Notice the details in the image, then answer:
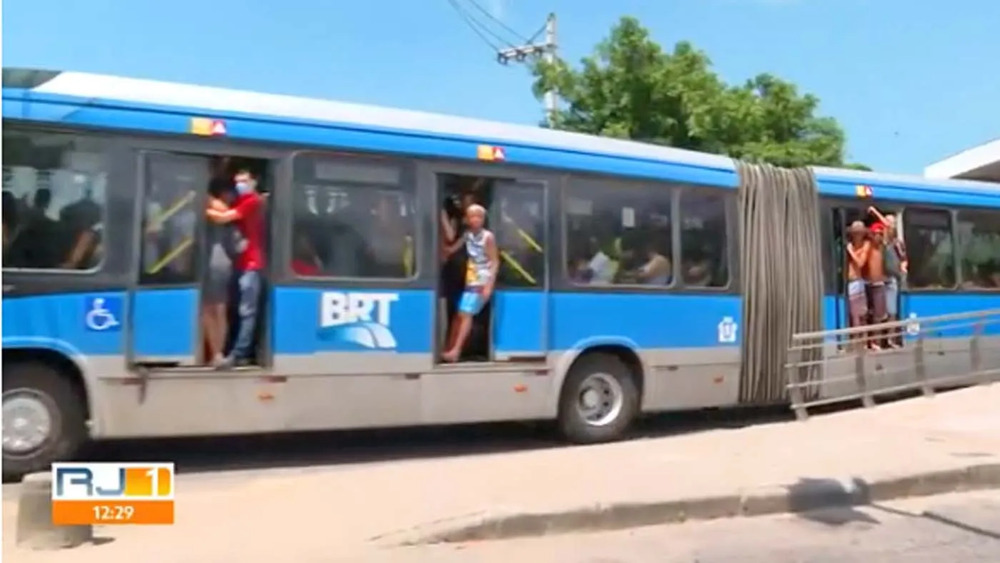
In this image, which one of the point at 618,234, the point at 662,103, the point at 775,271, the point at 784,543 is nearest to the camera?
the point at 784,543

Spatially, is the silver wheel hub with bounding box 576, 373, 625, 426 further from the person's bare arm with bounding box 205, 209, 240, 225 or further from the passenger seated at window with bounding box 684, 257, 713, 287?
the person's bare arm with bounding box 205, 209, 240, 225

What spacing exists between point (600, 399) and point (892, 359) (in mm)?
4408

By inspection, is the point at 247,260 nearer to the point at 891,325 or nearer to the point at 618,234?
the point at 618,234

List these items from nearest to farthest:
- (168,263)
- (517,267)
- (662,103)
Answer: (168,263) < (517,267) < (662,103)

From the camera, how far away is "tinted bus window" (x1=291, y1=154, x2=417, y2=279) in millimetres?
9695

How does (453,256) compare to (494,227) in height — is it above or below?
below

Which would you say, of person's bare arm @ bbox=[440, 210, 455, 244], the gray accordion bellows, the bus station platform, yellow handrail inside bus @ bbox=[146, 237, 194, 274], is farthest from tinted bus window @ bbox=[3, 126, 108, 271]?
the gray accordion bellows

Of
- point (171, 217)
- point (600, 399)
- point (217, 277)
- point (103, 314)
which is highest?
point (171, 217)

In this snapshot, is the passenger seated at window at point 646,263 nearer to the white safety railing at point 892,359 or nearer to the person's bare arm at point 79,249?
the white safety railing at point 892,359

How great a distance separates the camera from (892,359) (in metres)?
14.0

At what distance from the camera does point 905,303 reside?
46.5ft

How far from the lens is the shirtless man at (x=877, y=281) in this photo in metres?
13.8

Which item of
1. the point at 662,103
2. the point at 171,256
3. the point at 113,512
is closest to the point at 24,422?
the point at 171,256

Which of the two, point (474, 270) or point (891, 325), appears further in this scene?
point (891, 325)
